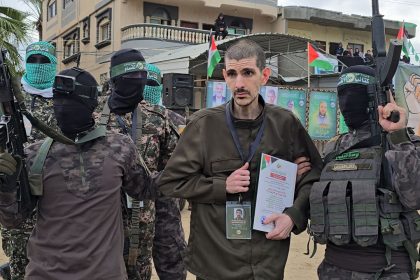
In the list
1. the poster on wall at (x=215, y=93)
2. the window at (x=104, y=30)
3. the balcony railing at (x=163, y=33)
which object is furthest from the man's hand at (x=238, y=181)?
the window at (x=104, y=30)

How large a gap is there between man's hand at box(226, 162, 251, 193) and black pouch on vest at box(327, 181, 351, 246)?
422mm

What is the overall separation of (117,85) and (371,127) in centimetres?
158

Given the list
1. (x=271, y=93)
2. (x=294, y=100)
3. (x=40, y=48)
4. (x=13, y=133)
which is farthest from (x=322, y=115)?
(x=13, y=133)

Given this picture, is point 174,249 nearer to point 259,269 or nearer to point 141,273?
point 141,273

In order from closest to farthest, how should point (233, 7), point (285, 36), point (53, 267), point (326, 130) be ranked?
point (53, 267)
point (326, 130)
point (285, 36)
point (233, 7)

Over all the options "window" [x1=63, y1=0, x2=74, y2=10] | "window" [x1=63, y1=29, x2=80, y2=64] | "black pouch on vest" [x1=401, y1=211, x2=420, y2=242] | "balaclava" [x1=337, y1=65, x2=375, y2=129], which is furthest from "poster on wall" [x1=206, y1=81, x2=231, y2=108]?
"window" [x1=63, y1=0, x2=74, y2=10]

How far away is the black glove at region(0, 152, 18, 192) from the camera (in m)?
2.05

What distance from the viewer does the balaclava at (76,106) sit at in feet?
7.60

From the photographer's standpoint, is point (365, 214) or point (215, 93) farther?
point (215, 93)

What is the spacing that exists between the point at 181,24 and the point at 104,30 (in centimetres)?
404

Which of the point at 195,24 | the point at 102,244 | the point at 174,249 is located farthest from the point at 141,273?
the point at 195,24

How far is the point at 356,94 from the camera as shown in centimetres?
255

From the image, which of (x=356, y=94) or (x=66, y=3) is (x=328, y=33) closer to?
(x=66, y=3)

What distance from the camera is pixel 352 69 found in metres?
2.61
